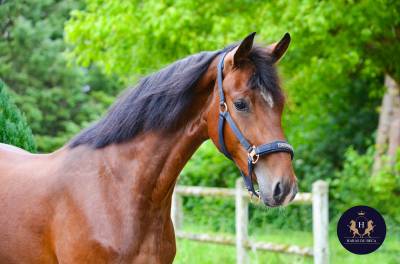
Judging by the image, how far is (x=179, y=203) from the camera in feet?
33.3

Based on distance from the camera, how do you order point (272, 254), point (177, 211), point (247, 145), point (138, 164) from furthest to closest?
1. point (177, 211)
2. point (272, 254)
3. point (138, 164)
4. point (247, 145)

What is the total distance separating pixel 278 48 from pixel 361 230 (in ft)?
7.01

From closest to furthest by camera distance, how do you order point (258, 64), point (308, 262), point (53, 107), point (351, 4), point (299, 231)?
point (258, 64) → point (308, 262) → point (351, 4) → point (299, 231) → point (53, 107)

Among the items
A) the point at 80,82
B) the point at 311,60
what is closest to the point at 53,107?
the point at 80,82

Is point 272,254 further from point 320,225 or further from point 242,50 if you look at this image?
point 242,50

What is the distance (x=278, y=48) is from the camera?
356 centimetres

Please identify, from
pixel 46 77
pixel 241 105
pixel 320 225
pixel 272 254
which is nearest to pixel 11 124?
pixel 241 105

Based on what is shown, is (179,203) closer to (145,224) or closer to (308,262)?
(308,262)

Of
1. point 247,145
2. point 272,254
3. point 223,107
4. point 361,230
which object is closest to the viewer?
point 247,145

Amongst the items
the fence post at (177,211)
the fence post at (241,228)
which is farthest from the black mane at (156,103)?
the fence post at (177,211)

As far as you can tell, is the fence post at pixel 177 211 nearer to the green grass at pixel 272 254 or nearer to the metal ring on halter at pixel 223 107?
the green grass at pixel 272 254

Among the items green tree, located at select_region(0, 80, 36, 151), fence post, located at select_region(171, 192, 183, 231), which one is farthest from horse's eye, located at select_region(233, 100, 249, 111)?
fence post, located at select_region(171, 192, 183, 231)

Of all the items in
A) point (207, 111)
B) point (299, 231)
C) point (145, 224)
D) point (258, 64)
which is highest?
point (258, 64)

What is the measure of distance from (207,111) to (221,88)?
160mm
